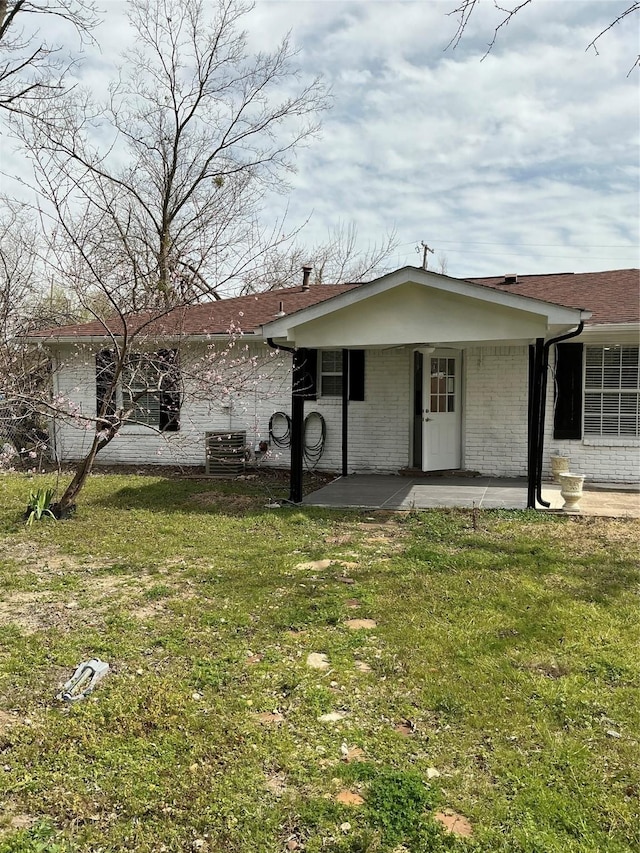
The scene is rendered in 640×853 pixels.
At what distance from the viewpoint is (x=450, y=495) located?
8812 mm

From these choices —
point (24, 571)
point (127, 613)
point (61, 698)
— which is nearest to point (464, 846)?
point (61, 698)

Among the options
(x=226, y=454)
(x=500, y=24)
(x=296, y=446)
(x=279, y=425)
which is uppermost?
(x=500, y=24)

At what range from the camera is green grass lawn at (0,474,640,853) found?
7.63 feet

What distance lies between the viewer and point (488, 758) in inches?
106

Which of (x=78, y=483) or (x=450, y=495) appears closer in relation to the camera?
(x=78, y=483)

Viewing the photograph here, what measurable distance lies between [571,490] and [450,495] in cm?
174

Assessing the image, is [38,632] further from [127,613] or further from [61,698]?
[61,698]

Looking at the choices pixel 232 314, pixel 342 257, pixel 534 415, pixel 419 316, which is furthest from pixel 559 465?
pixel 342 257

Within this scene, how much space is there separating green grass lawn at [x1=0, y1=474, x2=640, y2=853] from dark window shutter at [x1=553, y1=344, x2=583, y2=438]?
400cm

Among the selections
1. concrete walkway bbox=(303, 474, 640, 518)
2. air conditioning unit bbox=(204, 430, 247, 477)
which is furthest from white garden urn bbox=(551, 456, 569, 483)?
air conditioning unit bbox=(204, 430, 247, 477)

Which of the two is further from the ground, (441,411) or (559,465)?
(441,411)

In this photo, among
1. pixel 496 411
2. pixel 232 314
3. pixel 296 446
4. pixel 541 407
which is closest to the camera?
pixel 541 407

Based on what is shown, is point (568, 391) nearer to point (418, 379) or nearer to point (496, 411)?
point (496, 411)

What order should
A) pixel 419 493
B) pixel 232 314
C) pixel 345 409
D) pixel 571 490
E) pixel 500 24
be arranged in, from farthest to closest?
pixel 232 314, pixel 345 409, pixel 419 493, pixel 571 490, pixel 500 24
